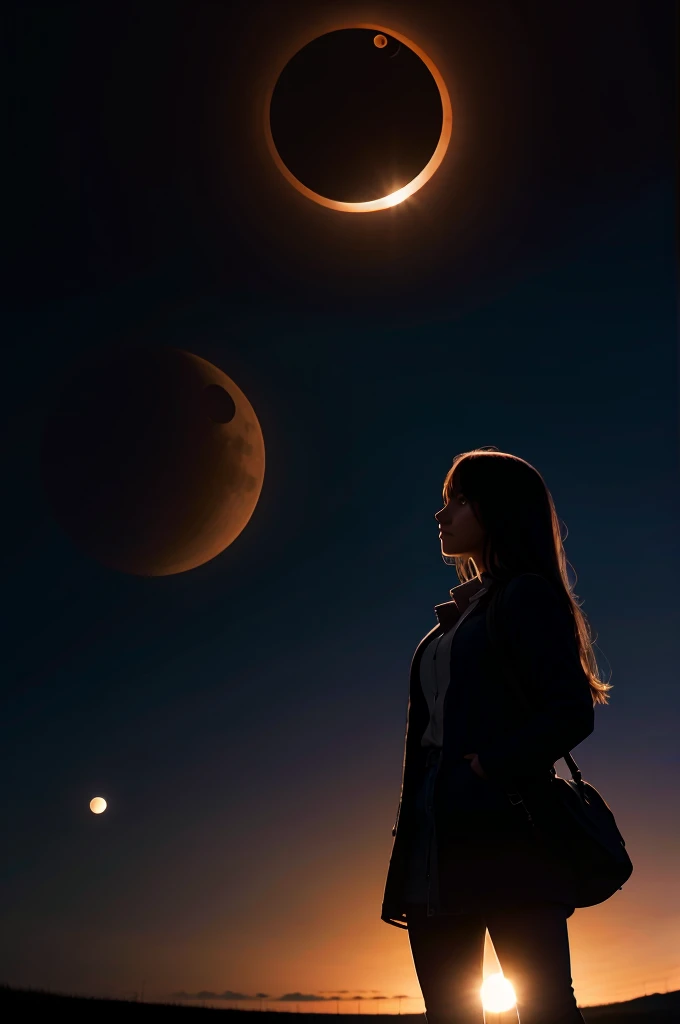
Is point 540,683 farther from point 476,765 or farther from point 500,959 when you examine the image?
point 500,959

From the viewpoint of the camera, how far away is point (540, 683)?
1921 mm

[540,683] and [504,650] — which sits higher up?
[504,650]

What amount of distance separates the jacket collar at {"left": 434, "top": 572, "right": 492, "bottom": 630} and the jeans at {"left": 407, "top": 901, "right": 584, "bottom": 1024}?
86 centimetres

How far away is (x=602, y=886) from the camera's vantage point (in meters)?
1.83

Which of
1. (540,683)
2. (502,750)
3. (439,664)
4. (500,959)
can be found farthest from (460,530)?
(500,959)

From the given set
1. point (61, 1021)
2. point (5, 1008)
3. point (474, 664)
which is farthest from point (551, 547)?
point (5, 1008)

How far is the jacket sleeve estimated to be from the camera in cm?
183

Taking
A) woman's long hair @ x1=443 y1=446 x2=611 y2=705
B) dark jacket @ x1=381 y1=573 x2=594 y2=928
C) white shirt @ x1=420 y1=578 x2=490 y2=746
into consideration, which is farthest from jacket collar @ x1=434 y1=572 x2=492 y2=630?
dark jacket @ x1=381 y1=573 x2=594 y2=928

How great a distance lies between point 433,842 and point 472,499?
1.04 m

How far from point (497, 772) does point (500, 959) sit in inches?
18.4

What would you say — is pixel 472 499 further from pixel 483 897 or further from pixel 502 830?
pixel 483 897

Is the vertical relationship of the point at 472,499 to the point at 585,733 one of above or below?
above

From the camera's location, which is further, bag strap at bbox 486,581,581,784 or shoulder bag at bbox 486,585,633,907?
bag strap at bbox 486,581,581,784

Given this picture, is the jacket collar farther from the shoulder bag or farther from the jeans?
the jeans
